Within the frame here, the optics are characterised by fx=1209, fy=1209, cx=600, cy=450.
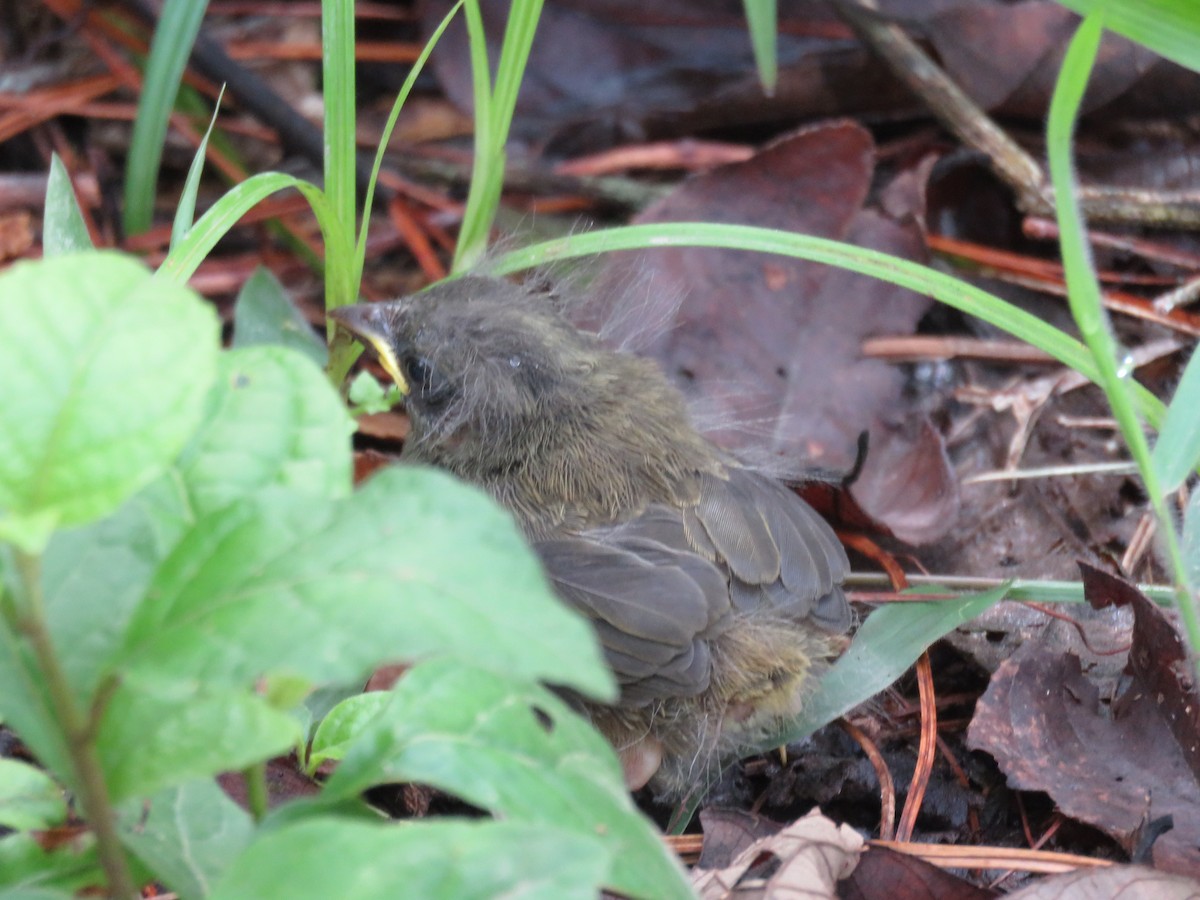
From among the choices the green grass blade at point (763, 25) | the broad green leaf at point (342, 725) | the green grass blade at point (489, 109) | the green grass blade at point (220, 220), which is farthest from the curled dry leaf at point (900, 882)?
the green grass blade at point (763, 25)

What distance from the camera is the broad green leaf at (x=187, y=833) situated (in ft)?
3.56

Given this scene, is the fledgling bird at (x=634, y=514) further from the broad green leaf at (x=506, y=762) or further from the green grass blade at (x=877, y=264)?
the broad green leaf at (x=506, y=762)

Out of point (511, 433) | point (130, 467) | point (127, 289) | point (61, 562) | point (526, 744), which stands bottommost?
point (511, 433)

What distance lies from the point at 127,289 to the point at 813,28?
9.37 ft

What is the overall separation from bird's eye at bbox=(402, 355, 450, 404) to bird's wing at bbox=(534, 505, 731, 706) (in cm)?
43

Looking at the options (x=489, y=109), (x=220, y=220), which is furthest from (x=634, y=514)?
(x=489, y=109)

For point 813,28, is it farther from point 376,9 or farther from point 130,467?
point 130,467

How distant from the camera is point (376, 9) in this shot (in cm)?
359

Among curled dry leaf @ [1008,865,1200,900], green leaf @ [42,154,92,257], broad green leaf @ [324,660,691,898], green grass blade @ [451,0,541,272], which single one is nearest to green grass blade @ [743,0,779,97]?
green grass blade @ [451,0,541,272]

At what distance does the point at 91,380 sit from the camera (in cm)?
91

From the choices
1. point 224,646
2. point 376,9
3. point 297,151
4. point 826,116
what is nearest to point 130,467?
point 224,646

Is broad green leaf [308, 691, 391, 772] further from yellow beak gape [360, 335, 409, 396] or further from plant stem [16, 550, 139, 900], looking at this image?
yellow beak gape [360, 335, 409, 396]

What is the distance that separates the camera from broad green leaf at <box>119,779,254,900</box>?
1086 mm

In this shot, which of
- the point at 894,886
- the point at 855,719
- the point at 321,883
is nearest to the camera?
the point at 321,883
